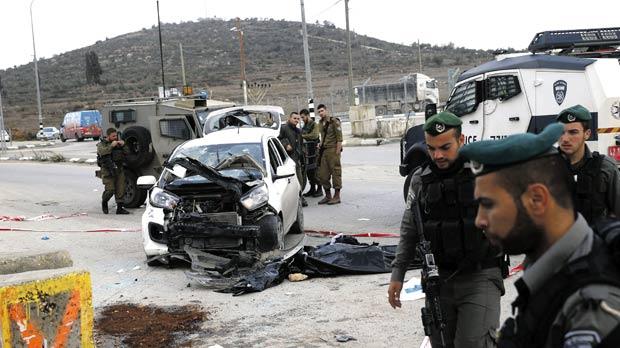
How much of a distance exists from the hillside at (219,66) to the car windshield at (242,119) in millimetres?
38026

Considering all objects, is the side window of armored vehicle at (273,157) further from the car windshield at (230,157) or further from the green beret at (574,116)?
the green beret at (574,116)

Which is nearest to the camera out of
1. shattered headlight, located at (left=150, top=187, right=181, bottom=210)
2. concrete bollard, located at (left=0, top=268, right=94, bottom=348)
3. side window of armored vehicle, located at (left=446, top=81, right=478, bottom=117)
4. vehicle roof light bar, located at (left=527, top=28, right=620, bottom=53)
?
concrete bollard, located at (left=0, top=268, right=94, bottom=348)

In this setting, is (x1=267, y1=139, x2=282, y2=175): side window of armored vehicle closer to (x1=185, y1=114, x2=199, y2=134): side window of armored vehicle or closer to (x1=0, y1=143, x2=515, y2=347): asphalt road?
(x1=0, y1=143, x2=515, y2=347): asphalt road

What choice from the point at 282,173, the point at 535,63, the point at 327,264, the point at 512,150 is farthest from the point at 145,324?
the point at 535,63

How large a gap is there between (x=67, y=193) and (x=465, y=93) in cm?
1118

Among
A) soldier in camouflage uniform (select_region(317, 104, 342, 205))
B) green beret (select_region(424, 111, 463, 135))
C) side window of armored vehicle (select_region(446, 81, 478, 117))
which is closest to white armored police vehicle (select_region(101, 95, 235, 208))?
soldier in camouflage uniform (select_region(317, 104, 342, 205))

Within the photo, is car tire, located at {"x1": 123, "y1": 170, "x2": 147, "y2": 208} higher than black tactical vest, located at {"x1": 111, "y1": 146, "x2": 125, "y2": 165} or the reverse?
the reverse

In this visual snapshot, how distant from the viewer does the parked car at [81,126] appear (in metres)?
46.3

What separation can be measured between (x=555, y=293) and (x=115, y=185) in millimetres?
12016

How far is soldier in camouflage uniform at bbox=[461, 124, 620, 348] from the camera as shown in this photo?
4.95 feet

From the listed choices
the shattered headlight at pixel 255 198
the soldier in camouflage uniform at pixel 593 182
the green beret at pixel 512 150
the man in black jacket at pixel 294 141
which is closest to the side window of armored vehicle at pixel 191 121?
the man in black jacket at pixel 294 141

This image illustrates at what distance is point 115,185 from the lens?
12852 millimetres

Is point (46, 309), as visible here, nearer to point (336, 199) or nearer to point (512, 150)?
point (512, 150)

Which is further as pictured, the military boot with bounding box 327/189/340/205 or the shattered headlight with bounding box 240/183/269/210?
the military boot with bounding box 327/189/340/205
